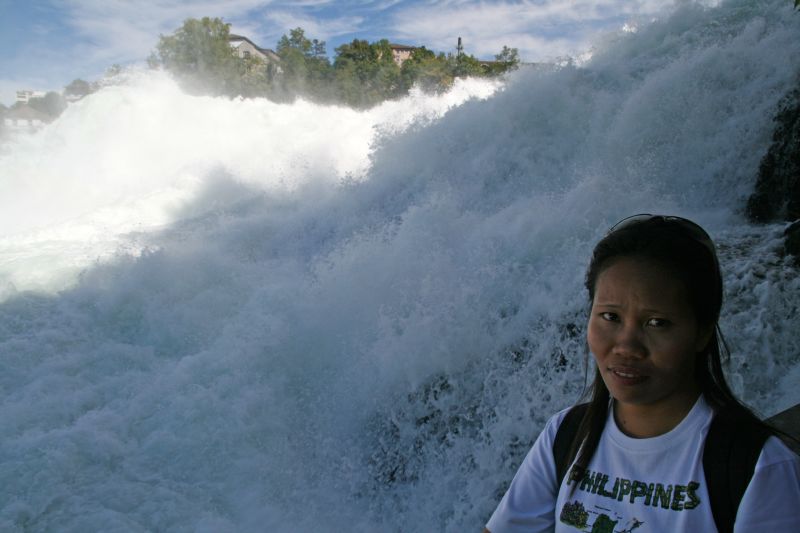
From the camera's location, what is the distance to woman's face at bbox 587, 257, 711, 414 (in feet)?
3.09

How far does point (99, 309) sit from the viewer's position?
6.46 m

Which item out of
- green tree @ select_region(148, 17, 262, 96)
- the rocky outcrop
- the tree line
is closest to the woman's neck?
the rocky outcrop

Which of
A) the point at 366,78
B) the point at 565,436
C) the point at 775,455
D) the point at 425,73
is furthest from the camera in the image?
the point at 366,78

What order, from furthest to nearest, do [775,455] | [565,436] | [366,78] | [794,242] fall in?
[366,78] → [794,242] → [565,436] → [775,455]

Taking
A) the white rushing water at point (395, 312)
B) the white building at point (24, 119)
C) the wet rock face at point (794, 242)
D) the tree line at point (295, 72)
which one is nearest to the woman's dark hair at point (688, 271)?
the white rushing water at point (395, 312)

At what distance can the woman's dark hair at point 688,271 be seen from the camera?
96cm

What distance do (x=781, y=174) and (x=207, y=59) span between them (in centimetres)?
4046

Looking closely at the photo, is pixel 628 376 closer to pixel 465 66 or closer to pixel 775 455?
pixel 775 455

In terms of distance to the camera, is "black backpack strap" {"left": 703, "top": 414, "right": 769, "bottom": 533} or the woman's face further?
the woman's face

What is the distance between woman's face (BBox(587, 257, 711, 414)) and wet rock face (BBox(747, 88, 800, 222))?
15.0ft

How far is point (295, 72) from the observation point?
41.3 meters

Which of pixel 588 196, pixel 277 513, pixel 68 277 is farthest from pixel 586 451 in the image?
pixel 68 277

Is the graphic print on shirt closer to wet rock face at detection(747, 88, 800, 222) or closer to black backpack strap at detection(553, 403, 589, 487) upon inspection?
black backpack strap at detection(553, 403, 589, 487)

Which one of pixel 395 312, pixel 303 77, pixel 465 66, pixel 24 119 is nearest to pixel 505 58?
pixel 465 66
